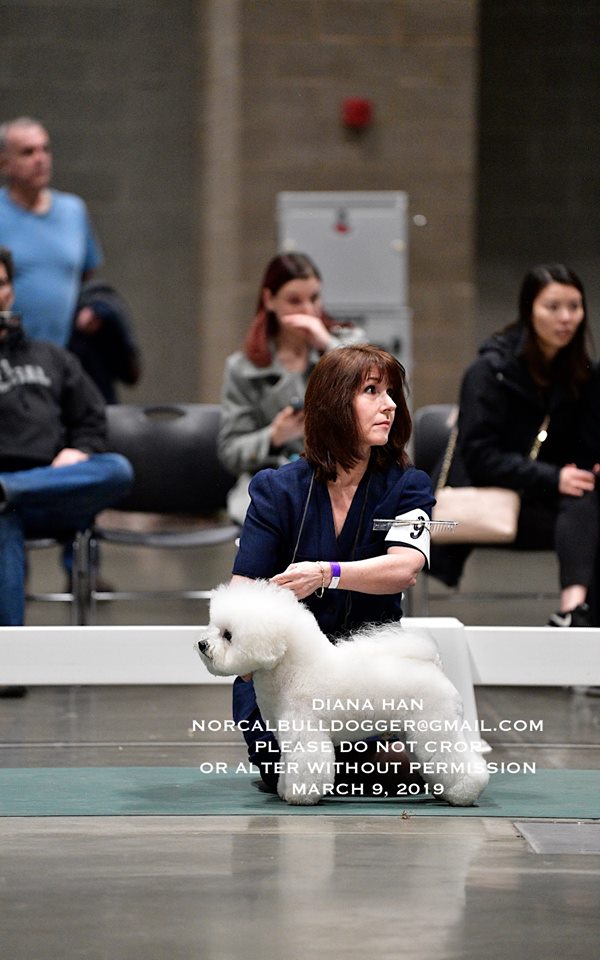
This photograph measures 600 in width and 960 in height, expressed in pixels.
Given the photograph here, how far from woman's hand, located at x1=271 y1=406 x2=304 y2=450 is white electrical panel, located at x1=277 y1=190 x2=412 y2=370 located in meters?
2.77

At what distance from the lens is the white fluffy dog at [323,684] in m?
2.97

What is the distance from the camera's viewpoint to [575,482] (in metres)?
4.69

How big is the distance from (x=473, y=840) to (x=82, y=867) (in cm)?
68

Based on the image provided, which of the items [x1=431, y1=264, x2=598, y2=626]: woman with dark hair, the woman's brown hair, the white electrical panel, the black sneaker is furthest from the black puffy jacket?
the white electrical panel

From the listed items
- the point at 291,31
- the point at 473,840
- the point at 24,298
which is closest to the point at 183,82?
the point at 291,31

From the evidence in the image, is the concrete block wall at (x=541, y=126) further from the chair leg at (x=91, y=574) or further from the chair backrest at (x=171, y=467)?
the chair leg at (x=91, y=574)

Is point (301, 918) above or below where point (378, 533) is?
below

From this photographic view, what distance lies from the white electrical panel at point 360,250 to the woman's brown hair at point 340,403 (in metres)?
Answer: 4.41

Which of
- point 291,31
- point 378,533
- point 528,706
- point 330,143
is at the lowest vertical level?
point 528,706

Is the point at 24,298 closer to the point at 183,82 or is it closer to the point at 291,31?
the point at 291,31

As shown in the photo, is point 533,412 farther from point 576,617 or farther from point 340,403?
point 340,403

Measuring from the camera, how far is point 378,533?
3.28m

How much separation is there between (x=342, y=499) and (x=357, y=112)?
4962 mm

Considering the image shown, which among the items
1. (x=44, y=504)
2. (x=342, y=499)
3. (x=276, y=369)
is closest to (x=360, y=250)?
(x=276, y=369)
